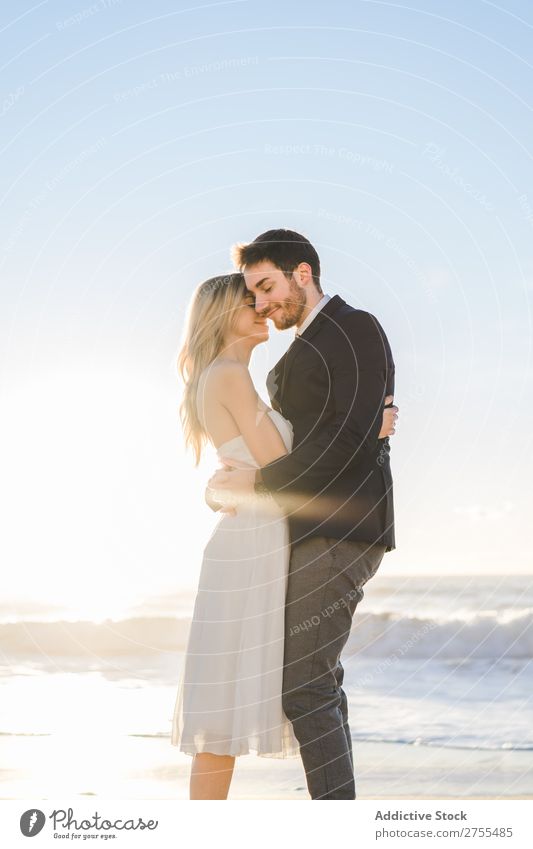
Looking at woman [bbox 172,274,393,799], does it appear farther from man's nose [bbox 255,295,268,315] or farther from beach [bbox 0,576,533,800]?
beach [bbox 0,576,533,800]

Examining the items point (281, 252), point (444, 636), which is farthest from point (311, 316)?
point (444, 636)

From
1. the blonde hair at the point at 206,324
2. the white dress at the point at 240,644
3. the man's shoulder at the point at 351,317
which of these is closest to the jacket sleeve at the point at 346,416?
the man's shoulder at the point at 351,317

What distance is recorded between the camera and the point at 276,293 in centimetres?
526

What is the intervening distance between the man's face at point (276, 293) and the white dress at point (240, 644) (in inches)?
21.5

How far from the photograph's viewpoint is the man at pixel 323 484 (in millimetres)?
4789

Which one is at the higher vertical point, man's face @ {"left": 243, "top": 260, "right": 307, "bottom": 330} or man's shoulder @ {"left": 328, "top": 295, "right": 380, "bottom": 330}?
man's face @ {"left": 243, "top": 260, "right": 307, "bottom": 330}

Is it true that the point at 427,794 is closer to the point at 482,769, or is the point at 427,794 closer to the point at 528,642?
the point at 482,769

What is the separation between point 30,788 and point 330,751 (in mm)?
3180

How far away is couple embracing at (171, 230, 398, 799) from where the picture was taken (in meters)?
4.85

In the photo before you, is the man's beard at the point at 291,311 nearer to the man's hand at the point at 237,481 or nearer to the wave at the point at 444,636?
the man's hand at the point at 237,481

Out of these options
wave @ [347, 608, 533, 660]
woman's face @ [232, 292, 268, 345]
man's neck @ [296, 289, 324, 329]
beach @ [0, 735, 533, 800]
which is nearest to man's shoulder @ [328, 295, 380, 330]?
man's neck @ [296, 289, 324, 329]

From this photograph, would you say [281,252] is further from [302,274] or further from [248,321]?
[248,321]

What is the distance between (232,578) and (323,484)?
25.1 inches

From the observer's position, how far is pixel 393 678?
503 inches
